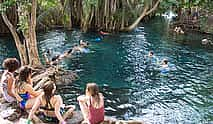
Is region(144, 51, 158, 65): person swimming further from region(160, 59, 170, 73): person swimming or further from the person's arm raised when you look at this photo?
the person's arm raised

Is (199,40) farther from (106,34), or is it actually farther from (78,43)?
(78,43)

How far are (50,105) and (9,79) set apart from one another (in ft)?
4.23

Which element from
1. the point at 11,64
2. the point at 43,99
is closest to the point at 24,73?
the point at 11,64

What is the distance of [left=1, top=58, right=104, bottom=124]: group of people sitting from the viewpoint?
8.62 metres

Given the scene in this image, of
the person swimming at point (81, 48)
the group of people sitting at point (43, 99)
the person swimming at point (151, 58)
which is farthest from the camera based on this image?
the person swimming at point (81, 48)

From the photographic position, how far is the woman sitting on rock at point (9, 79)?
905 cm

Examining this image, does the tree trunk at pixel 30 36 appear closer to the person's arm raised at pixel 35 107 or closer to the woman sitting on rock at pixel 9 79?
the woman sitting on rock at pixel 9 79

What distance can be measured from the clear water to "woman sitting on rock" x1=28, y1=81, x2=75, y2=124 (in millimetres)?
4007

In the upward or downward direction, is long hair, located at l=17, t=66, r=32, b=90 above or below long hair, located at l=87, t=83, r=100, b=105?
above

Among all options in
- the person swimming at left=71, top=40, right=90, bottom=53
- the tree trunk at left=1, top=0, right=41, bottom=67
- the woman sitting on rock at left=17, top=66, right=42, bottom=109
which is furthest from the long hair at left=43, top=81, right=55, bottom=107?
the person swimming at left=71, top=40, right=90, bottom=53

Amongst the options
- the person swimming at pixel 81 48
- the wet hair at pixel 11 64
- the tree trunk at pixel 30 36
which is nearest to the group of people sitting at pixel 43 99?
the wet hair at pixel 11 64

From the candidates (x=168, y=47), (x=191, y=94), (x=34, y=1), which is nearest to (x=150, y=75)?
(x=191, y=94)

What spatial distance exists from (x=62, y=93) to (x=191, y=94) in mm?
5177

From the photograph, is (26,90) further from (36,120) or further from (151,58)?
(151,58)
